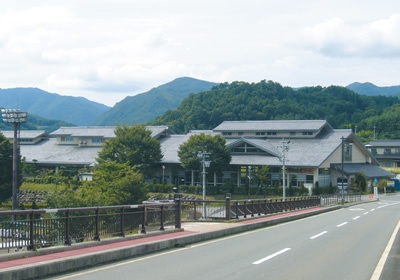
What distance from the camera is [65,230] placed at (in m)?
12.5

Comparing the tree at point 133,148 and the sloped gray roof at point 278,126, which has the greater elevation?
the sloped gray roof at point 278,126

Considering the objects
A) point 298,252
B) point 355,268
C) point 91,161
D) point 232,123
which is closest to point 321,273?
point 355,268

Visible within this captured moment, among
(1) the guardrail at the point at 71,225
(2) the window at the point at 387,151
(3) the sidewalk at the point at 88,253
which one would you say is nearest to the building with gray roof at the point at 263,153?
(2) the window at the point at 387,151

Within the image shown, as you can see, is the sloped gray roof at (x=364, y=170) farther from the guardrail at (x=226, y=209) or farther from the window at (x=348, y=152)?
the guardrail at (x=226, y=209)

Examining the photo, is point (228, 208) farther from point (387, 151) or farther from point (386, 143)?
point (387, 151)

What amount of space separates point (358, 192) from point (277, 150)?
12.4 m

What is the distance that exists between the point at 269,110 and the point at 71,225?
136 m

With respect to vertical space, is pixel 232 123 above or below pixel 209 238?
above

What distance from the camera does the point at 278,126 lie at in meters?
82.8

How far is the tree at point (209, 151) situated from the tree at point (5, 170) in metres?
22.4

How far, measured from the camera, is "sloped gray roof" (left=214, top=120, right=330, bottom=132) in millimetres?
78831

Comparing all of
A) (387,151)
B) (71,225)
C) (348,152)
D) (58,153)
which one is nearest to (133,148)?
(58,153)

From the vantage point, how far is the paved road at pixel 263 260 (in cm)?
1097

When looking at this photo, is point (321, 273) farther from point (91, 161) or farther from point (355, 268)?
point (91, 161)
